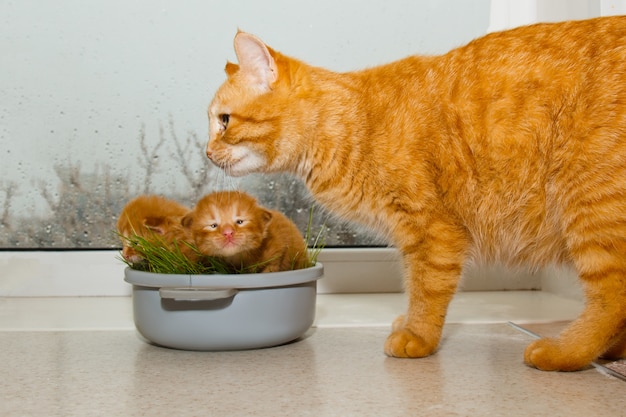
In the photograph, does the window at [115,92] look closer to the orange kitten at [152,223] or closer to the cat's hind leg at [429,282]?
the orange kitten at [152,223]

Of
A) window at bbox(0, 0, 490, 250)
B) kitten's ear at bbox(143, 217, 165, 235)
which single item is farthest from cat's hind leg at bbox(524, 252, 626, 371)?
window at bbox(0, 0, 490, 250)

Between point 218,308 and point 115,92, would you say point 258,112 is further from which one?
point 115,92

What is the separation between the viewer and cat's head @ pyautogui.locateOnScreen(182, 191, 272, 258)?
132 centimetres

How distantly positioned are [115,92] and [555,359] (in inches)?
60.0

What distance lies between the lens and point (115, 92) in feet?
6.90

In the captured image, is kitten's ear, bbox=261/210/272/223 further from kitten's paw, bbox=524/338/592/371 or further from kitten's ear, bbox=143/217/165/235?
kitten's paw, bbox=524/338/592/371

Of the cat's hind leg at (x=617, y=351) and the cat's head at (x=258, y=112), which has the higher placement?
the cat's head at (x=258, y=112)

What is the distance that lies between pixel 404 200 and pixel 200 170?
1009 mm

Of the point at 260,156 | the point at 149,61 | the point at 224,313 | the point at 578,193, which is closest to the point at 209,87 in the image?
the point at 149,61

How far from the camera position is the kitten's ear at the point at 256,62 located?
4.37 feet

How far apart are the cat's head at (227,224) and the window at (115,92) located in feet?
2.31

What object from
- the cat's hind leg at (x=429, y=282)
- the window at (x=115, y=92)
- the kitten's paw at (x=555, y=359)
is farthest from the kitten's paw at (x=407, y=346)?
the window at (x=115, y=92)

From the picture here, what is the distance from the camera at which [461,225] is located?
1.29 metres

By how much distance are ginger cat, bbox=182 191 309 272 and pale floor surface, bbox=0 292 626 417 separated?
0.58 ft
